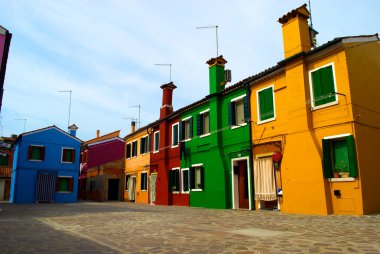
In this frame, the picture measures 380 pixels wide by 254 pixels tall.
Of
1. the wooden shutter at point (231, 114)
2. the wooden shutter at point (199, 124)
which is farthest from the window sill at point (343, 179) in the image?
the wooden shutter at point (199, 124)

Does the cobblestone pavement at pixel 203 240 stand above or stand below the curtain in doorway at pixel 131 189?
below

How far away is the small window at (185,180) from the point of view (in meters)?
20.4

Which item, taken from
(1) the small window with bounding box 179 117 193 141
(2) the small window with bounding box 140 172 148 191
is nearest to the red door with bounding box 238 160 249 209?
(1) the small window with bounding box 179 117 193 141

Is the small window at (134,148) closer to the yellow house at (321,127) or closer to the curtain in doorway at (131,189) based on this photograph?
the curtain in doorway at (131,189)

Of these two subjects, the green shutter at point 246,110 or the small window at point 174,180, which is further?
the small window at point 174,180

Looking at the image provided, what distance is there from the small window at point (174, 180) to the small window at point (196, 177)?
1.90 m

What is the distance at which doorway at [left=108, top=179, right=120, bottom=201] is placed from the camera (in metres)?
31.9

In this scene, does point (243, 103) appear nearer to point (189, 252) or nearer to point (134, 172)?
point (189, 252)

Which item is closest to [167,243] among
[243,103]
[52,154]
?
[243,103]

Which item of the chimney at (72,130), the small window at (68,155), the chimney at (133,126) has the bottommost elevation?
the small window at (68,155)

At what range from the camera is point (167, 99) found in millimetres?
25219

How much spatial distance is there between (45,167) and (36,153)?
156 centimetres

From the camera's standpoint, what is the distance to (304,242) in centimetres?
604

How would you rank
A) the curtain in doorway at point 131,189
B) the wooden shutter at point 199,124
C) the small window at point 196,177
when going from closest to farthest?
the small window at point 196,177, the wooden shutter at point 199,124, the curtain in doorway at point 131,189
